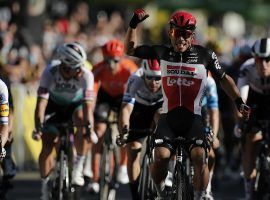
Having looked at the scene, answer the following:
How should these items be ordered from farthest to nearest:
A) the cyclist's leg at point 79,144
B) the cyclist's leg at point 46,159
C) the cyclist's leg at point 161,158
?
the cyclist's leg at point 79,144, the cyclist's leg at point 46,159, the cyclist's leg at point 161,158

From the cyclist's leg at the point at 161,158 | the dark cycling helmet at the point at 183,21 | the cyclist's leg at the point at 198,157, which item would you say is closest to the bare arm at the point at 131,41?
the dark cycling helmet at the point at 183,21

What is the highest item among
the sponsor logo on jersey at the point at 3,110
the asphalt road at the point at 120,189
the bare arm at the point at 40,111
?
the sponsor logo on jersey at the point at 3,110

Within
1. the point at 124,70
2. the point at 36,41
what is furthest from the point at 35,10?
the point at 124,70

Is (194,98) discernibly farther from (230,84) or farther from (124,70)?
(124,70)

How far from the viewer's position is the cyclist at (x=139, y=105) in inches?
521

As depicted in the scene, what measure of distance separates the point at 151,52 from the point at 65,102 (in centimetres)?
293

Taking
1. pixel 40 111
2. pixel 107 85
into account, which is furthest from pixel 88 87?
pixel 107 85

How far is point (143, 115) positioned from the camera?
45.0 feet

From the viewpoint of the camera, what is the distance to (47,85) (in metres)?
13.8

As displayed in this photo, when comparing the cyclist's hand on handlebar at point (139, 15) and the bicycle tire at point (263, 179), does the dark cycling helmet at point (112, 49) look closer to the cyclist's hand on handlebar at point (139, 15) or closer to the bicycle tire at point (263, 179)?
the bicycle tire at point (263, 179)

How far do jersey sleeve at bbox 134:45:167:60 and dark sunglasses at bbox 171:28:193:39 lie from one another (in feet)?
0.63

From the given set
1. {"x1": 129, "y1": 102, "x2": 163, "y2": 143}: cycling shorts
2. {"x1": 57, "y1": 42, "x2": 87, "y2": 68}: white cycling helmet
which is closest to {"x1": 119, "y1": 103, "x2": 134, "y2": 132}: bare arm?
{"x1": 129, "y1": 102, "x2": 163, "y2": 143}: cycling shorts

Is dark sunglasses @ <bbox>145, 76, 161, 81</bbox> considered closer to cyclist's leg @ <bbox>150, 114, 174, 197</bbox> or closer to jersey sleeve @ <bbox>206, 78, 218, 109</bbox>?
jersey sleeve @ <bbox>206, 78, 218, 109</bbox>

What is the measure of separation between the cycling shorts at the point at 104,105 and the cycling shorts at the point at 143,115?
1758 mm
